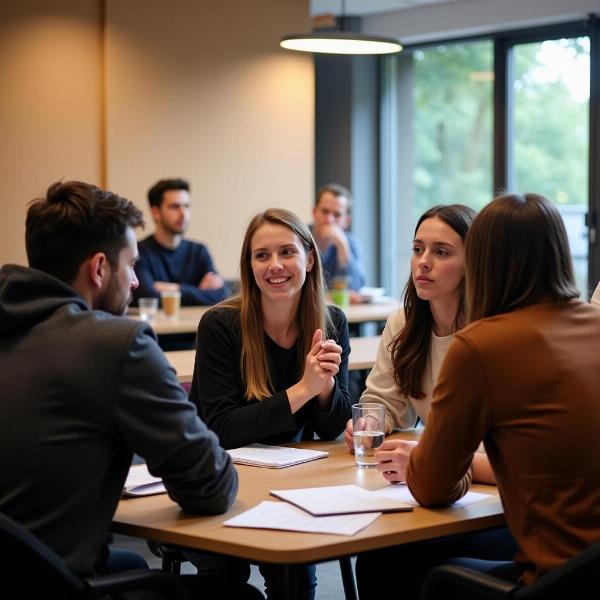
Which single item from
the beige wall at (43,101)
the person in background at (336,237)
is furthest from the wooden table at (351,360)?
the beige wall at (43,101)

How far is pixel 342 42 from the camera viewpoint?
5691 mm

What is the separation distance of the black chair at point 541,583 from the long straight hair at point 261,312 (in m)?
0.98

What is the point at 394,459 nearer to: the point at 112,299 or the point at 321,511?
the point at 321,511

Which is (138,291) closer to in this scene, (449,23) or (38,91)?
(38,91)

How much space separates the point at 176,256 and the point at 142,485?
3950 mm

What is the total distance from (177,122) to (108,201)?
211 inches

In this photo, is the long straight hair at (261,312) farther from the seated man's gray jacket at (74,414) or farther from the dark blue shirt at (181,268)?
the dark blue shirt at (181,268)

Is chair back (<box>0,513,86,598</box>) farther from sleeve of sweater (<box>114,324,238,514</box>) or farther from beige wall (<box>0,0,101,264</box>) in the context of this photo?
beige wall (<box>0,0,101,264</box>)

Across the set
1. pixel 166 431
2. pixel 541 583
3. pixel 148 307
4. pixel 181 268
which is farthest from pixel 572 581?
pixel 181 268

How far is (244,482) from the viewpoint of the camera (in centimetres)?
223

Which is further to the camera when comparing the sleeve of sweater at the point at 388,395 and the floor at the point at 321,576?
the floor at the point at 321,576

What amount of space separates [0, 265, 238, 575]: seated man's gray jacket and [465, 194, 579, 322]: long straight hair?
1.99ft

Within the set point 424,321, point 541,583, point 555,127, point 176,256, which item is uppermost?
point 555,127

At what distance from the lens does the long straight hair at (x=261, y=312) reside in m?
2.74
